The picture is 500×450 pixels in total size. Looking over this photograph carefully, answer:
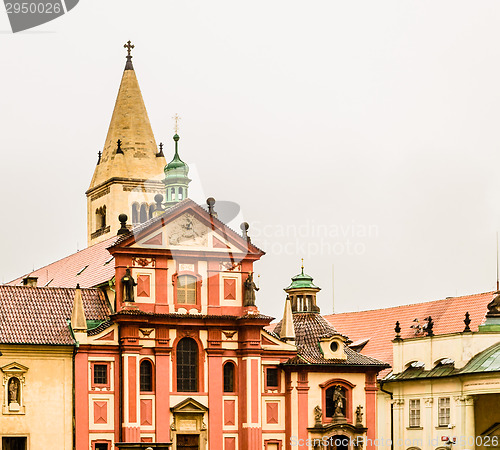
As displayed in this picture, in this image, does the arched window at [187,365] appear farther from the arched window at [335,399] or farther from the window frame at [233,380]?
the arched window at [335,399]

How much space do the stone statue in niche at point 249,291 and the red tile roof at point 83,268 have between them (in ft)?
23.6

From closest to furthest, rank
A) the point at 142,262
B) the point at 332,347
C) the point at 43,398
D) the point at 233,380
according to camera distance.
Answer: the point at 43,398 → the point at 142,262 → the point at 233,380 → the point at 332,347

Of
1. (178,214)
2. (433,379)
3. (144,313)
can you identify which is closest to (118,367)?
(144,313)

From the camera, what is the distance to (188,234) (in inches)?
2889

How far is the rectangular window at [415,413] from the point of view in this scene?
80375 mm

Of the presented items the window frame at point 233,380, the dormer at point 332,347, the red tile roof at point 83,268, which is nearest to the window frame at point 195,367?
the window frame at point 233,380

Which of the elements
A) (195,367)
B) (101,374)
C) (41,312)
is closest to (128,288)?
(101,374)

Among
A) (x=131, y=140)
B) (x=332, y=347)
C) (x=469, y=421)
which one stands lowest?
(x=469, y=421)

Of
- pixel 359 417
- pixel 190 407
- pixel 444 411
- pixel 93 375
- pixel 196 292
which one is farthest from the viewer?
pixel 444 411

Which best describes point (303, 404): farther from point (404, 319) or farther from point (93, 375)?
point (404, 319)

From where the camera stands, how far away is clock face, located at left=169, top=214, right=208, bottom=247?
2874 inches

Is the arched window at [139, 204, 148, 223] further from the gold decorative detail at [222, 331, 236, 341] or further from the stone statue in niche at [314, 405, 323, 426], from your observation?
the stone statue in niche at [314, 405, 323, 426]

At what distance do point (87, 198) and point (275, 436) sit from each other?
1350 inches

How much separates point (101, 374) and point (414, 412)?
20256 millimetres
